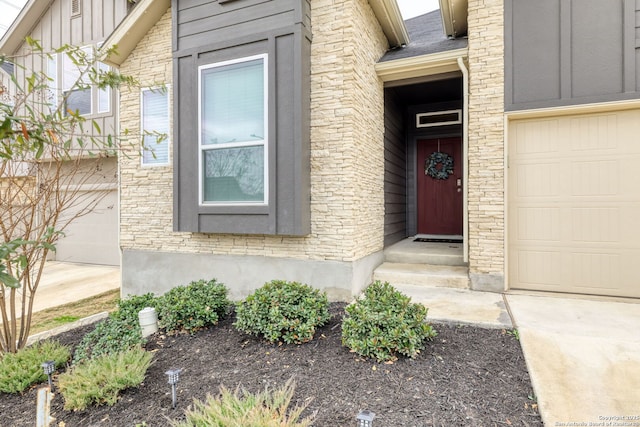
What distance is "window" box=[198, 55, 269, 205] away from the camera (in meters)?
4.27

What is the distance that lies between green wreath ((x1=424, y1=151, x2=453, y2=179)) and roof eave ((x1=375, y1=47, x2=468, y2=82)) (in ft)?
8.29

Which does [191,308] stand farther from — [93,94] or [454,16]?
[93,94]

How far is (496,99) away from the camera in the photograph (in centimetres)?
427

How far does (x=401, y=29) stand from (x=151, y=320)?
17.5 feet

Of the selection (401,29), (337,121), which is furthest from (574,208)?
(401,29)

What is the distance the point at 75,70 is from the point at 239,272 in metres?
6.76

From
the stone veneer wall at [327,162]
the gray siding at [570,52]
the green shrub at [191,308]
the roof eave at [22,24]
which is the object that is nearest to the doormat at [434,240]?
the stone veneer wall at [327,162]

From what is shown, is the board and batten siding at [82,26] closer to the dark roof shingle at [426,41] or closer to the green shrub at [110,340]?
the green shrub at [110,340]

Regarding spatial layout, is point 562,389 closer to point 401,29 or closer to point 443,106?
point 401,29

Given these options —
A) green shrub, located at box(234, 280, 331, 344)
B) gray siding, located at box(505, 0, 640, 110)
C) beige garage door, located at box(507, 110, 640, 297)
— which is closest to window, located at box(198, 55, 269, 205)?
green shrub, located at box(234, 280, 331, 344)

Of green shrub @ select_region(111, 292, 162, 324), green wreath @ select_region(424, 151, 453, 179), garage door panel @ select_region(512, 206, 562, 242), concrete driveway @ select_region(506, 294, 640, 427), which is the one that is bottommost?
concrete driveway @ select_region(506, 294, 640, 427)

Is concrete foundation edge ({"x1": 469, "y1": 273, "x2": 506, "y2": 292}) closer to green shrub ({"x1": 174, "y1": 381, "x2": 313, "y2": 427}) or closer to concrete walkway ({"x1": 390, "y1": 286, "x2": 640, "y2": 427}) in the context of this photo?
concrete walkway ({"x1": 390, "y1": 286, "x2": 640, "y2": 427})

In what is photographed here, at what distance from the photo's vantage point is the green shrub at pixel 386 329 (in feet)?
8.93

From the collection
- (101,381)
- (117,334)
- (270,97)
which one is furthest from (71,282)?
(270,97)
